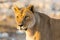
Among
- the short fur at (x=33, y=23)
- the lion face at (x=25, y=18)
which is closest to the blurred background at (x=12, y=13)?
the short fur at (x=33, y=23)

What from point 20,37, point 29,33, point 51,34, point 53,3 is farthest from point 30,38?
point 53,3

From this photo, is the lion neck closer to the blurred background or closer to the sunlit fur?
the sunlit fur

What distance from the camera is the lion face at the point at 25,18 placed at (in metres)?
1.00

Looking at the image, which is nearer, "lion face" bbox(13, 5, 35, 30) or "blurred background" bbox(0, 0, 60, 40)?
"lion face" bbox(13, 5, 35, 30)

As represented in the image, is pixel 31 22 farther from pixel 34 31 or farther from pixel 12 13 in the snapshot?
pixel 12 13

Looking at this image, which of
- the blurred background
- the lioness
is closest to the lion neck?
the lioness

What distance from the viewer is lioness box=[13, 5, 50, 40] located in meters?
1.01

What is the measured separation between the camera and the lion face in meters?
1.00

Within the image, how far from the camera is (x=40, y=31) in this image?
110cm

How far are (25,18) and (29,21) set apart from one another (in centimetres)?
4

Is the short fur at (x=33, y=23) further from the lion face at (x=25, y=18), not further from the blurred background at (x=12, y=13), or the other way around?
the blurred background at (x=12, y=13)

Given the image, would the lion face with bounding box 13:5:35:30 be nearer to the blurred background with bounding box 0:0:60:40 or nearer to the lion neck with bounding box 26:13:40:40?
the lion neck with bounding box 26:13:40:40

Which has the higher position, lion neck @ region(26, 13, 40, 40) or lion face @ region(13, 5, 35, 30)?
lion face @ region(13, 5, 35, 30)

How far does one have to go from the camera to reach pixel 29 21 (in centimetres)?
104
